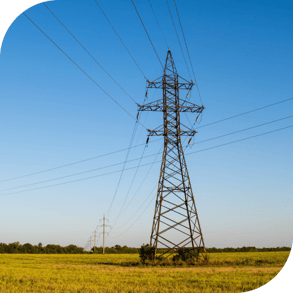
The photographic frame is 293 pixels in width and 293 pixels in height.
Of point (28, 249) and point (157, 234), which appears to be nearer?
point (157, 234)

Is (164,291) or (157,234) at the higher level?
(157,234)

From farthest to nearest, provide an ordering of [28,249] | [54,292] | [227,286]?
[28,249] < [227,286] < [54,292]

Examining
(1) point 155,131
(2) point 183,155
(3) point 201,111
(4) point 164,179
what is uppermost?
(3) point 201,111

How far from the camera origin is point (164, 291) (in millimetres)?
12000

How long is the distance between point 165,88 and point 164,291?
2166 centimetres

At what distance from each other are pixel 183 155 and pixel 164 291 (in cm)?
1611

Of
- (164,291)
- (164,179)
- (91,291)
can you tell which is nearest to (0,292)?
(91,291)

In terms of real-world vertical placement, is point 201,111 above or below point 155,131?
above

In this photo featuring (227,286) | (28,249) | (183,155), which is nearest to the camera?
(227,286)

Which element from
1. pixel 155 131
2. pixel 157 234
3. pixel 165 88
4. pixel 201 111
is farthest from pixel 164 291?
pixel 165 88

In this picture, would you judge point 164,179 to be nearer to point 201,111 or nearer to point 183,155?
point 183,155

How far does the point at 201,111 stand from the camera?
28.6 meters

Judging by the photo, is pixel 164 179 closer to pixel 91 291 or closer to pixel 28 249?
pixel 91 291

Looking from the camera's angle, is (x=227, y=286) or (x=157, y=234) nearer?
(x=227, y=286)
